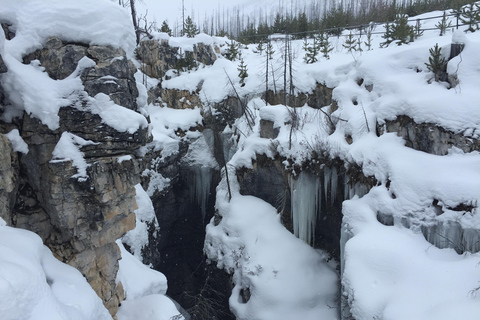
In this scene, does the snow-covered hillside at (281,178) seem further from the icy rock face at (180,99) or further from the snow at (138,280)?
the icy rock face at (180,99)

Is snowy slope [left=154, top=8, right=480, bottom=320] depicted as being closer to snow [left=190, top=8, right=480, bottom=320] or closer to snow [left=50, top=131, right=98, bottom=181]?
snow [left=190, top=8, right=480, bottom=320]

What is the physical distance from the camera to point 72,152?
600cm

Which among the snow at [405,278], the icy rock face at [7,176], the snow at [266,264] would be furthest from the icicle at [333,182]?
the icy rock face at [7,176]

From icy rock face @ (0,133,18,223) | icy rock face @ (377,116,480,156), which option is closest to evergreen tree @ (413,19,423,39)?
icy rock face @ (377,116,480,156)

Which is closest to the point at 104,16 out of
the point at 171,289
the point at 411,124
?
the point at 411,124

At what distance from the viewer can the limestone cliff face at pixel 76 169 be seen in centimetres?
600

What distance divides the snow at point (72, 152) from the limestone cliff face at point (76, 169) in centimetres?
6

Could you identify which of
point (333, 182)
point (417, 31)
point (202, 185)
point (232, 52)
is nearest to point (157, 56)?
point (232, 52)

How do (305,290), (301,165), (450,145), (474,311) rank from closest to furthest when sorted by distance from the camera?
(474,311)
(450,145)
(305,290)
(301,165)

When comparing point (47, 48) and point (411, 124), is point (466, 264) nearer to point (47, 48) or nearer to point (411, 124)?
point (411, 124)

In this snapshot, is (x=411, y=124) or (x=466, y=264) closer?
(x=466, y=264)

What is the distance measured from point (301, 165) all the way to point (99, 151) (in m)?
7.18

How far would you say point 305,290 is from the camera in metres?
10.4

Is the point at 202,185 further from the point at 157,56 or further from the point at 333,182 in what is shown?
the point at 157,56
